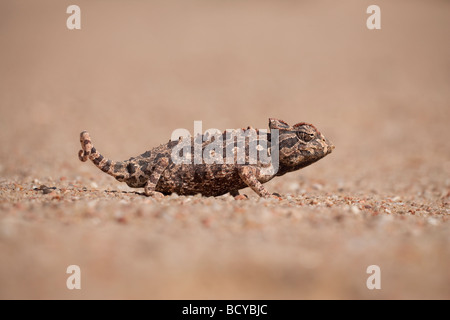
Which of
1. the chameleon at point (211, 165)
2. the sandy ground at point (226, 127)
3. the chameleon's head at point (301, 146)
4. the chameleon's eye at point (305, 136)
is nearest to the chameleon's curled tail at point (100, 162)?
the chameleon at point (211, 165)

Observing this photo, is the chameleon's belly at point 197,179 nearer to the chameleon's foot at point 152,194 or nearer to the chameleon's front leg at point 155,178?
the chameleon's front leg at point 155,178

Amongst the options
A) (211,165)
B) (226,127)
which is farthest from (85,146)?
(226,127)

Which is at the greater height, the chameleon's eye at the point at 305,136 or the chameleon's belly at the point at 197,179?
the chameleon's eye at the point at 305,136

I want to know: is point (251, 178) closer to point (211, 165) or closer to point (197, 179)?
point (211, 165)

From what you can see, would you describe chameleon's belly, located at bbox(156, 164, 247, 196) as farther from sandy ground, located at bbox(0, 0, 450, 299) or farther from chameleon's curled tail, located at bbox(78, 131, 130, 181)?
chameleon's curled tail, located at bbox(78, 131, 130, 181)

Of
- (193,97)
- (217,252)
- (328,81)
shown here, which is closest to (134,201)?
(217,252)

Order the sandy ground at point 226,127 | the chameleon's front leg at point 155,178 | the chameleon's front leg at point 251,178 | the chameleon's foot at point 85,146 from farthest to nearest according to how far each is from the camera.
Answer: the chameleon's foot at point 85,146 → the chameleon's front leg at point 155,178 → the chameleon's front leg at point 251,178 → the sandy ground at point 226,127
